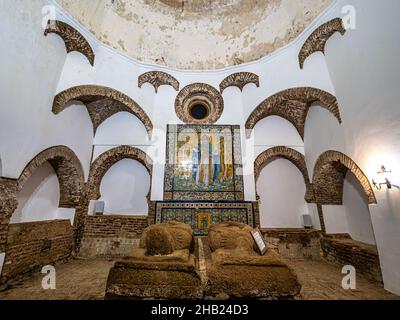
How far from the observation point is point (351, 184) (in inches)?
224

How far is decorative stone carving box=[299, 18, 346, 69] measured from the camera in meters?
4.19

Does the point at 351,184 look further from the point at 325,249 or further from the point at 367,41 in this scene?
the point at 367,41

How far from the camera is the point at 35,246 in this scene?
4.40 meters

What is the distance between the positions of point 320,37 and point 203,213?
5.51m

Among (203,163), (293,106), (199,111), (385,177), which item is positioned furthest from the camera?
(199,111)

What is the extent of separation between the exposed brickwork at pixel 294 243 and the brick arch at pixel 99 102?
16.5 feet

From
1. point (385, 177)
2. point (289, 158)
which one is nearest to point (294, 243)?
point (289, 158)

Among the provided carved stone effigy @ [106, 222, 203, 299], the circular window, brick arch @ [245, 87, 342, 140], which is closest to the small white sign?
carved stone effigy @ [106, 222, 203, 299]

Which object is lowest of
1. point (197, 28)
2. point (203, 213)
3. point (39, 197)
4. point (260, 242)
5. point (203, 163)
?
point (260, 242)

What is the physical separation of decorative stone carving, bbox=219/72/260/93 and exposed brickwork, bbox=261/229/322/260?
470 cm

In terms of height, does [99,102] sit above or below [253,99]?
below

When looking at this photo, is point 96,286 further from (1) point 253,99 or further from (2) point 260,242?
(1) point 253,99
